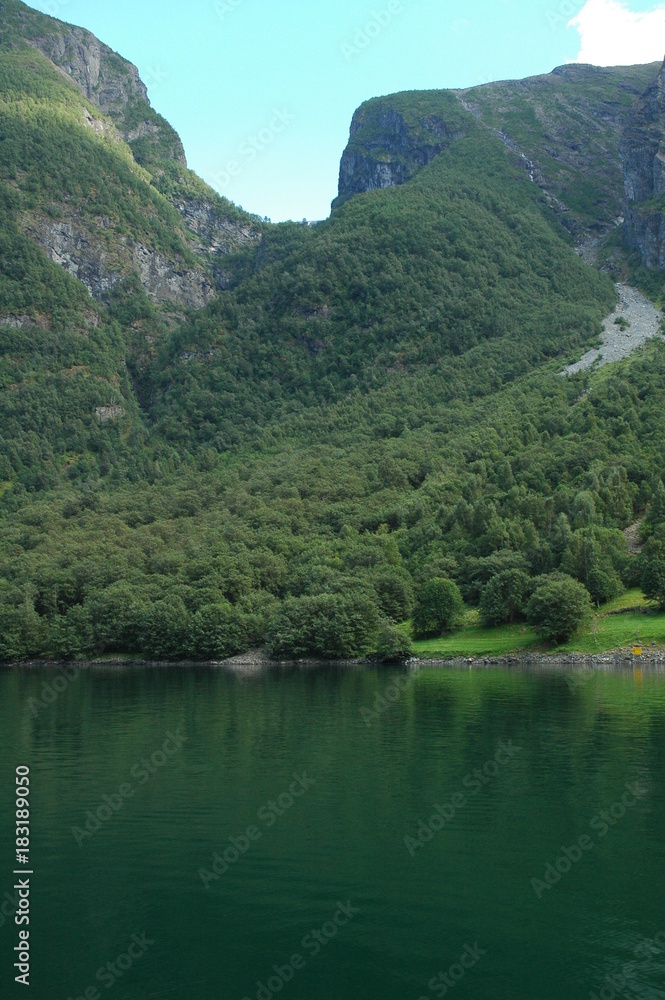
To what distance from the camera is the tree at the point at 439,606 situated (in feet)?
378

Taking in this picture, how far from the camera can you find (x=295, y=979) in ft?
67.6

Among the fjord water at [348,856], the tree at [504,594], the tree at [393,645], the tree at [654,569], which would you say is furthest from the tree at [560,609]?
the fjord water at [348,856]

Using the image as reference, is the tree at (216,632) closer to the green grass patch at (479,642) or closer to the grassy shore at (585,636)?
the green grass patch at (479,642)

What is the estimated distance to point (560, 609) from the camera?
330 ft

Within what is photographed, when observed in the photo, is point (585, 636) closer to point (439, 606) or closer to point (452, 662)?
point (452, 662)

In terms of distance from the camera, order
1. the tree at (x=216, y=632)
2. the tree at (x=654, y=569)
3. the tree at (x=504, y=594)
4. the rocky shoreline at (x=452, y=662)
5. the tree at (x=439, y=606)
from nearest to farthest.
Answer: the rocky shoreline at (x=452, y=662) < the tree at (x=654, y=569) < the tree at (x=504, y=594) < the tree at (x=439, y=606) < the tree at (x=216, y=632)

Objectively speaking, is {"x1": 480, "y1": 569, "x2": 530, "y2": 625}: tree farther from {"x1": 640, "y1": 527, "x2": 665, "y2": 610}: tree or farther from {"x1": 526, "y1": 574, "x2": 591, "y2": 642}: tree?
{"x1": 640, "y1": 527, "x2": 665, "y2": 610}: tree

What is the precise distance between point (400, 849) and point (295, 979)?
9.43 meters

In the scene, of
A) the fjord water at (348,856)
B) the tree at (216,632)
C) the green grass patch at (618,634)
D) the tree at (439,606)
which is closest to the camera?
the fjord water at (348,856)

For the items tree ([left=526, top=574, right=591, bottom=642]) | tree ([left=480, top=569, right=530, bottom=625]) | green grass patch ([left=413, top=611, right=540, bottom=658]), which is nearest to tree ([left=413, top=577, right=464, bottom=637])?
green grass patch ([left=413, top=611, right=540, bottom=658])

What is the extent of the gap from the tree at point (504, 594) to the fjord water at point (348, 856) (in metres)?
53.8

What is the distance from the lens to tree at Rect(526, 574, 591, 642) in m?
100

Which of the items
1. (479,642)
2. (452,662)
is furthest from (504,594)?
(452,662)

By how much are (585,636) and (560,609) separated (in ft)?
14.9
